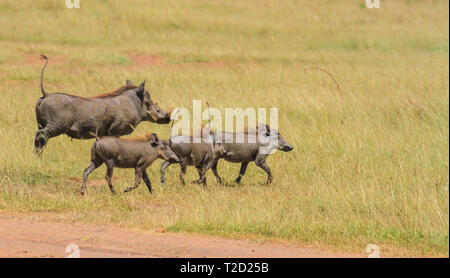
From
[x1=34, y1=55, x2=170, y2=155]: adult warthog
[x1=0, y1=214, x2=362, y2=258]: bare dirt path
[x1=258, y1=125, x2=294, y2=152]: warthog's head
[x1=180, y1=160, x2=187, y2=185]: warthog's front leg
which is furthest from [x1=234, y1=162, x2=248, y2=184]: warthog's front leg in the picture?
[x1=0, y1=214, x2=362, y2=258]: bare dirt path

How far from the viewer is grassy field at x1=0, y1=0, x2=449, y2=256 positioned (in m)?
6.64

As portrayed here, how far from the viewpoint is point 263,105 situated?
11.2 meters

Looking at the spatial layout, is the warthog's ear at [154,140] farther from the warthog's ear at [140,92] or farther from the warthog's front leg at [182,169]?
the warthog's ear at [140,92]

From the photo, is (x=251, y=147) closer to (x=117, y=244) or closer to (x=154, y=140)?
(x=154, y=140)

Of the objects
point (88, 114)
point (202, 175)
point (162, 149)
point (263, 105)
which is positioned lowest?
point (202, 175)

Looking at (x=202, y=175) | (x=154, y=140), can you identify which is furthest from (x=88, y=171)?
(x=202, y=175)

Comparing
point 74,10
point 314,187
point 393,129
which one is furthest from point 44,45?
point 314,187

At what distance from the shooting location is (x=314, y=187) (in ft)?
25.5

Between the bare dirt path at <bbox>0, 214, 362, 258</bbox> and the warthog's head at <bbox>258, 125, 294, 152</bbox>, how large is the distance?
8.06 feet

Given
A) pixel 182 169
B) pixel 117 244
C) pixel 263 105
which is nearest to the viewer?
pixel 117 244

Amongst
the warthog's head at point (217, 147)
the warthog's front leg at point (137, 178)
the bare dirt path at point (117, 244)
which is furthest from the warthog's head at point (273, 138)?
the bare dirt path at point (117, 244)

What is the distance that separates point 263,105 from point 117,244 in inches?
225

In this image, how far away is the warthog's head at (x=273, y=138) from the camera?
332 inches
